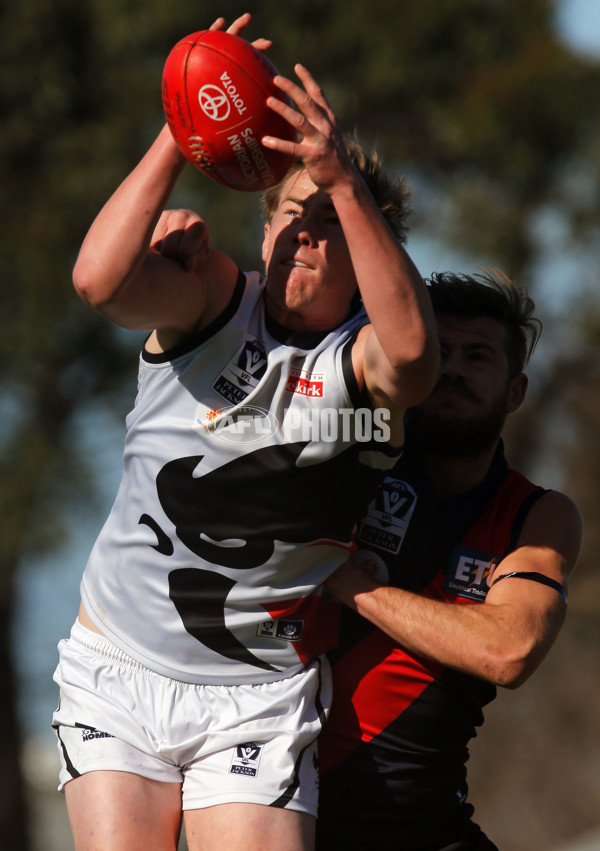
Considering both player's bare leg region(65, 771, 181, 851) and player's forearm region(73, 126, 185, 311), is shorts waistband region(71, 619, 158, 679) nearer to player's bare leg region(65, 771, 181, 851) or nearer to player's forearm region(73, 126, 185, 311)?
player's bare leg region(65, 771, 181, 851)

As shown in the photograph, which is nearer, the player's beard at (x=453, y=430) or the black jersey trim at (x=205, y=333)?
the black jersey trim at (x=205, y=333)

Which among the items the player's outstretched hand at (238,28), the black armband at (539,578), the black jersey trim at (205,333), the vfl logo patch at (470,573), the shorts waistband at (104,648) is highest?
the player's outstretched hand at (238,28)

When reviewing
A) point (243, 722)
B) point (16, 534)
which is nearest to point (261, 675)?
point (243, 722)

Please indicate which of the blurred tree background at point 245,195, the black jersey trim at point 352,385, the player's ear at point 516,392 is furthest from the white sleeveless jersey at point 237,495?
the blurred tree background at point 245,195

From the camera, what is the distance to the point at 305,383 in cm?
310

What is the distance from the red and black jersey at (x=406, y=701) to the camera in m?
3.69

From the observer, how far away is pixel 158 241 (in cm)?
312

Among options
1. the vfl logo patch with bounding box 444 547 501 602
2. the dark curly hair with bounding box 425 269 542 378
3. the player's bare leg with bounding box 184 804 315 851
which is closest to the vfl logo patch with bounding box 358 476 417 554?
the vfl logo patch with bounding box 444 547 501 602

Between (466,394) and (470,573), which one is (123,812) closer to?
(470,573)

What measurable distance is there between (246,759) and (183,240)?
1.56 meters

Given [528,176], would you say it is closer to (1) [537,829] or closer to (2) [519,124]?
(2) [519,124]

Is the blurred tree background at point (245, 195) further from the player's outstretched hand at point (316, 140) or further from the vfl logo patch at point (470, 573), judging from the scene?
the player's outstretched hand at point (316, 140)

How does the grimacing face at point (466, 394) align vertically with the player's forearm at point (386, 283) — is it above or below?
below

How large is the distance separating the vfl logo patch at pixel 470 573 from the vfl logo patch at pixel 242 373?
1.14m
